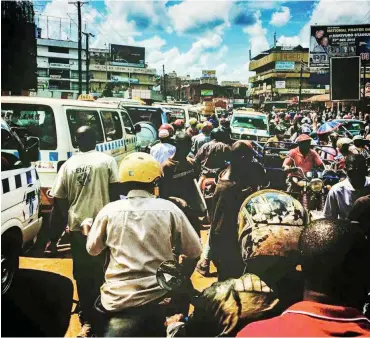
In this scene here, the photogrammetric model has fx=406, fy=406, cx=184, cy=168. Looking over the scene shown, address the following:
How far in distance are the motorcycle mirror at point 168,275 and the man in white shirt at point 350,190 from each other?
1477 millimetres

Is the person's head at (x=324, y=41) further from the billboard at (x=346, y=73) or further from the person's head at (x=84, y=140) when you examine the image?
the person's head at (x=84, y=140)

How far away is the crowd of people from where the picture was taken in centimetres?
131

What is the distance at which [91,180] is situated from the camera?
112 inches

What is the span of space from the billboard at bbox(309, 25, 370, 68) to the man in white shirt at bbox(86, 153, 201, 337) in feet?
6.72

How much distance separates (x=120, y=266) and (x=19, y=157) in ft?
4.87

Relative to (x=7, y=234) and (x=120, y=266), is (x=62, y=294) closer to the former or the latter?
(x=7, y=234)

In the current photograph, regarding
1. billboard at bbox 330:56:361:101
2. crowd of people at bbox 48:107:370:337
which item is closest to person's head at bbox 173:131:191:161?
crowd of people at bbox 48:107:370:337

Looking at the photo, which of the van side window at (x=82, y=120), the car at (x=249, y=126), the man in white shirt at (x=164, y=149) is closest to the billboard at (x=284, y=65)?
the man in white shirt at (x=164, y=149)

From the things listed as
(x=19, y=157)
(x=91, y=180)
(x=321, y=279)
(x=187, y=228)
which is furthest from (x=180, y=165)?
(x=321, y=279)

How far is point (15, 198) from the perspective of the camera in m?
2.95

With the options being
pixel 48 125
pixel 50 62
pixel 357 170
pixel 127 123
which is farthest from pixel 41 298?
pixel 127 123

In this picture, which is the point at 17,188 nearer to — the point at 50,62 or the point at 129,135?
the point at 50,62

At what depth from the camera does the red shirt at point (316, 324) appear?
1.19 meters

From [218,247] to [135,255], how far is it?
1577 mm
